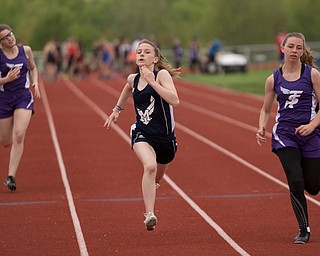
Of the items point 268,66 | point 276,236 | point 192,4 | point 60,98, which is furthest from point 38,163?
point 192,4

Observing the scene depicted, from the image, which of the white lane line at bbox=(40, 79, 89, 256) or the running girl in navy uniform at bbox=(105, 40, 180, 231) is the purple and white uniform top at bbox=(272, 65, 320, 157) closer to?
the running girl in navy uniform at bbox=(105, 40, 180, 231)

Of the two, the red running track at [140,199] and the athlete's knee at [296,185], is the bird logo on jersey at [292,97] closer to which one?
the athlete's knee at [296,185]

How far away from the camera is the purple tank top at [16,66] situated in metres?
12.1

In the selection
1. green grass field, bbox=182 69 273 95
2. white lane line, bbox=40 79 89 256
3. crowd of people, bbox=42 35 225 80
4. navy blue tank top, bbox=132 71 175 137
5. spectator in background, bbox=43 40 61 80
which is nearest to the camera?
white lane line, bbox=40 79 89 256

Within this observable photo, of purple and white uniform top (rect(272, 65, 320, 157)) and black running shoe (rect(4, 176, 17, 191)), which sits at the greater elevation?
purple and white uniform top (rect(272, 65, 320, 157))

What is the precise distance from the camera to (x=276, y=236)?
9.20 m

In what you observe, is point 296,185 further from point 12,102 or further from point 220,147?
point 220,147

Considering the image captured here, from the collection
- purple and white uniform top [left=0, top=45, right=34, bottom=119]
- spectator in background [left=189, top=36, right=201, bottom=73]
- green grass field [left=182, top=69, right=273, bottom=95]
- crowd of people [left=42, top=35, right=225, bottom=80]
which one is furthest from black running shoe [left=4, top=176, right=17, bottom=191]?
spectator in background [left=189, top=36, right=201, bottom=73]

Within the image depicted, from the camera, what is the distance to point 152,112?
9.28 m

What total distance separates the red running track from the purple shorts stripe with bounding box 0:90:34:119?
0.98 meters

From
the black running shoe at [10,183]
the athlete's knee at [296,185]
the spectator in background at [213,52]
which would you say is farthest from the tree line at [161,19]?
the athlete's knee at [296,185]

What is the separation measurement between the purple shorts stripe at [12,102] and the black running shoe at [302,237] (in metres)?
4.58

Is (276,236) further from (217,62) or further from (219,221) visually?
(217,62)

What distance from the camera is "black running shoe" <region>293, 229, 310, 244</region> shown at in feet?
28.7
